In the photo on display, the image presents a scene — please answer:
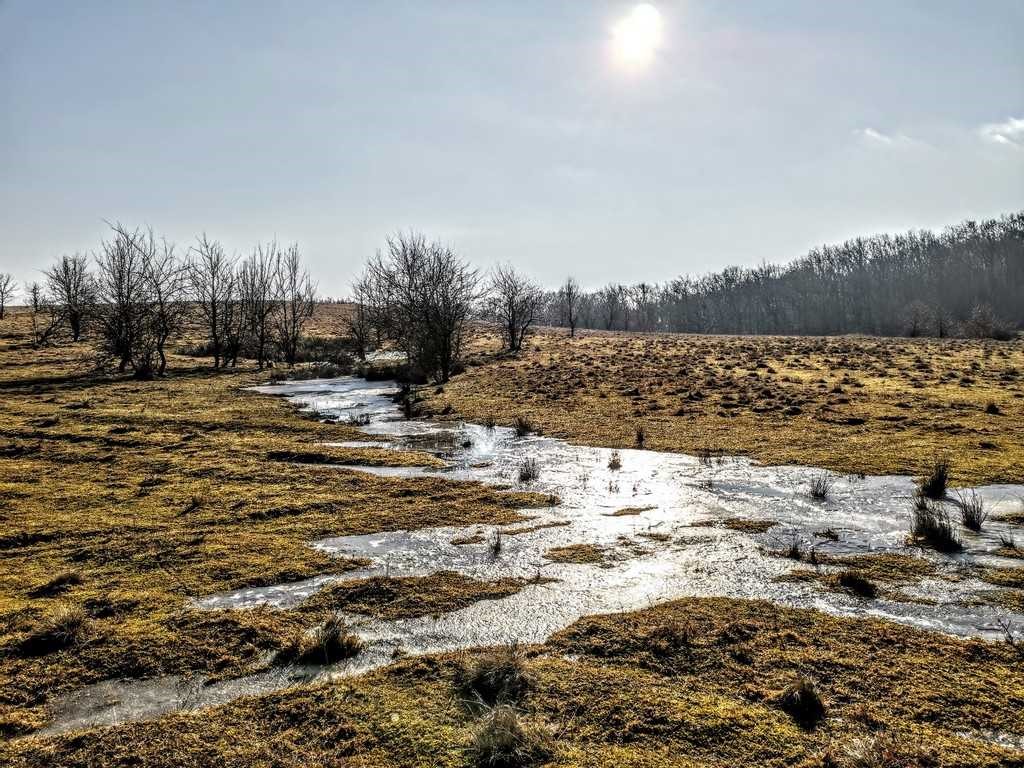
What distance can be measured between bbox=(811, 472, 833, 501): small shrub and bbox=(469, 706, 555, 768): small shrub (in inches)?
288

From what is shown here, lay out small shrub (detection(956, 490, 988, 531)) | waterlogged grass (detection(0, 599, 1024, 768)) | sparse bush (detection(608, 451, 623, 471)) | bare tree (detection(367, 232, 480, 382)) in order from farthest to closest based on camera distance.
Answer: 1. bare tree (detection(367, 232, 480, 382))
2. sparse bush (detection(608, 451, 623, 471))
3. small shrub (detection(956, 490, 988, 531))
4. waterlogged grass (detection(0, 599, 1024, 768))

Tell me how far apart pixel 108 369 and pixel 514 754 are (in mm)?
36536

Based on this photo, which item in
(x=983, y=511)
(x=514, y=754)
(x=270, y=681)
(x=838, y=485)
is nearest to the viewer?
(x=514, y=754)

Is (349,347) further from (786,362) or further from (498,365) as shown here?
(786,362)

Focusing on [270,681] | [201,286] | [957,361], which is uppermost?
[201,286]

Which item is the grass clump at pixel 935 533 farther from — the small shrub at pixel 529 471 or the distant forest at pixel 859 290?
the distant forest at pixel 859 290

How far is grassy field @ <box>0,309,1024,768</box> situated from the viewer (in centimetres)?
352

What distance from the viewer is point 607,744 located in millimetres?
3531

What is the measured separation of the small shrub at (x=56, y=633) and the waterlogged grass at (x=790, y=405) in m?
10.9

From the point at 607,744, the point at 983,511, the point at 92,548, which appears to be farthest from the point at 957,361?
the point at 92,548

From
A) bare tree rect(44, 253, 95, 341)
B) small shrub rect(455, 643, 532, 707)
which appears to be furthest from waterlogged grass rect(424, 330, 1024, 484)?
bare tree rect(44, 253, 95, 341)

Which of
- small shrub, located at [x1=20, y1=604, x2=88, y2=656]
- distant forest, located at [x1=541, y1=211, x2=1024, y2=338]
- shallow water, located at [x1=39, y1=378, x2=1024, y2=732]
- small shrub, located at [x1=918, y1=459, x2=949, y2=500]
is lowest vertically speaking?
shallow water, located at [x1=39, y1=378, x2=1024, y2=732]

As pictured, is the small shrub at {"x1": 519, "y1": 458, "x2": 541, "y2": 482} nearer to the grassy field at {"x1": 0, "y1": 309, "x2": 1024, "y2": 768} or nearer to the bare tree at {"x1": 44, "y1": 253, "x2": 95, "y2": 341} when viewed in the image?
the grassy field at {"x1": 0, "y1": 309, "x2": 1024, "y2": 768}

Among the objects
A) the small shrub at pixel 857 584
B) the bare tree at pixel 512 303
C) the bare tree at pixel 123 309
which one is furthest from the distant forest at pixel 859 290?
the small shrub at pixel 857 584
